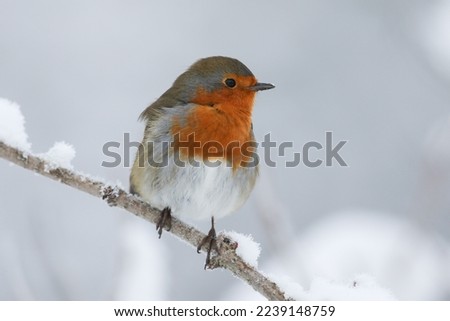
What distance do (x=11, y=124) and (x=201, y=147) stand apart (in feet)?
4.56

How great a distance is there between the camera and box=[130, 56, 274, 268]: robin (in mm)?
4082

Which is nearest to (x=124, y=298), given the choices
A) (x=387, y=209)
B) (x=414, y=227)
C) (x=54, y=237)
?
(x=414, y=227)

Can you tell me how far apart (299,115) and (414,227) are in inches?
203

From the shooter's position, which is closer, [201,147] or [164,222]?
[164,222]

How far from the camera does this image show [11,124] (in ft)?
9.45

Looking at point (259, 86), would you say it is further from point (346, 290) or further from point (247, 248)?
point (346, 290)

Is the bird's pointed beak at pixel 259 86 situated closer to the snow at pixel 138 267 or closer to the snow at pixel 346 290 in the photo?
the snow at pixel 138 267

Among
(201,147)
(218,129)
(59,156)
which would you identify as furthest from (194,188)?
(59,156)

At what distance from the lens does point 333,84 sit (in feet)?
28.7

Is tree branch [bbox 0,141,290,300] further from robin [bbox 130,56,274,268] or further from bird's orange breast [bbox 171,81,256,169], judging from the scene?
bird's orange breast [bbox 171,81,256,169]

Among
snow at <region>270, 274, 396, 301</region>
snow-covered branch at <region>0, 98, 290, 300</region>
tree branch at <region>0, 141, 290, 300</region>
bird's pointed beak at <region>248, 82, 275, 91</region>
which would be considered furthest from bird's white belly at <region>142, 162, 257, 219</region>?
snow at <region>270, 274, 396, 301</region>

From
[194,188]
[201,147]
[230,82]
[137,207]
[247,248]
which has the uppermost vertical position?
[230,82]

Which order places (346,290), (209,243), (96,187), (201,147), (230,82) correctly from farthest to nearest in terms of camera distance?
(230,82), (201,147), (209,243), (96,187), (346,290)

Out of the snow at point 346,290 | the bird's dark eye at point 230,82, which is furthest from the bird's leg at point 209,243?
the bird's dark eye at point 230,82
